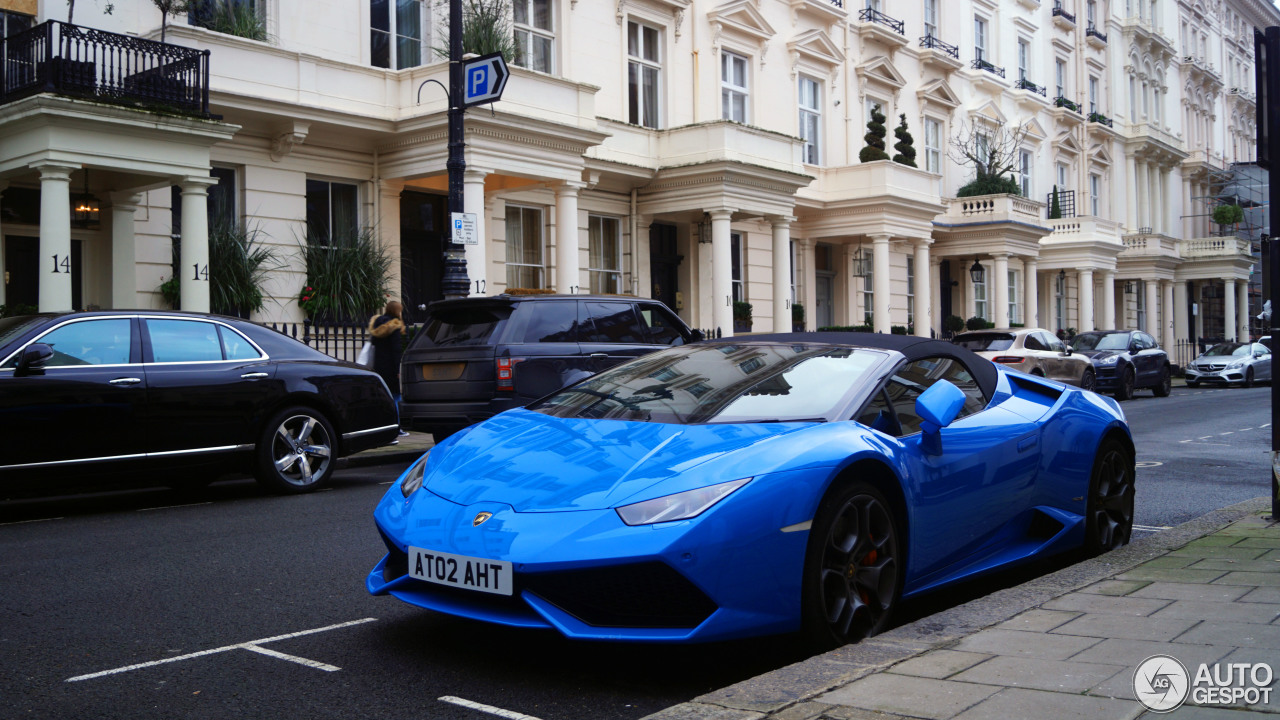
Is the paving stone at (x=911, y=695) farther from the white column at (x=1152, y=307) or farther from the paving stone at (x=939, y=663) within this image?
the white column at (x=1152, y=307)

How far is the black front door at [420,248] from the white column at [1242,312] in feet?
152

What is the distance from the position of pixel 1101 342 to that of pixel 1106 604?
23694 mm

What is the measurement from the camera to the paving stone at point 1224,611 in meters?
4.21

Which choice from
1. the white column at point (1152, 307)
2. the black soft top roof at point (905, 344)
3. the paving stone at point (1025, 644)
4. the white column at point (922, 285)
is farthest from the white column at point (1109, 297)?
the paving stone at point (1025, 644)

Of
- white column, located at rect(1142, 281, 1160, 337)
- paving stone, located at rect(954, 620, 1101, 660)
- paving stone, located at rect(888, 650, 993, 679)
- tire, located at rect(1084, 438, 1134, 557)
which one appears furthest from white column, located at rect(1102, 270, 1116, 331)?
paving stone, located at rect(888, 650, 993, 679)

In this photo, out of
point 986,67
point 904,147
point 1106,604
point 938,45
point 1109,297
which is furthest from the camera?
point 1109,297

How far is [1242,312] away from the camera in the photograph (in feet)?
181

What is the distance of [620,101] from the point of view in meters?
22.9

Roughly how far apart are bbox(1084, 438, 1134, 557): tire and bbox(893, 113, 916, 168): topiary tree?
2370cm

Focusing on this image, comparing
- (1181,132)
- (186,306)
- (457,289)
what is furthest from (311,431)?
(1181,132)

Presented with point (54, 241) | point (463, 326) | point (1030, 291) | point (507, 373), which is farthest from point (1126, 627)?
point (1030, 291)

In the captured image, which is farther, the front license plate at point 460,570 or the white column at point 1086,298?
the white column at point 1086,298

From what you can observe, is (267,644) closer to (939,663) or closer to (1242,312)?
(939,663)

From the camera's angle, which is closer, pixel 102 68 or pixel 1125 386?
pixel 102 68
